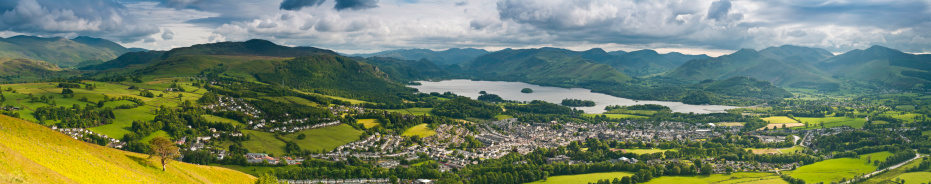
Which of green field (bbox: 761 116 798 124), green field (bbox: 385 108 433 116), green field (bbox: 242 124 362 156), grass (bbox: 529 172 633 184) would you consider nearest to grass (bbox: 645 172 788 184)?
grass (bbox: 529 172 633 184)

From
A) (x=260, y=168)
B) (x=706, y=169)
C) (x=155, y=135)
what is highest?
(x=155, y=135)

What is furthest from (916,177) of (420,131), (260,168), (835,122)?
(260,168)

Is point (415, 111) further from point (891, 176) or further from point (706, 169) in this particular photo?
point (891, 176)

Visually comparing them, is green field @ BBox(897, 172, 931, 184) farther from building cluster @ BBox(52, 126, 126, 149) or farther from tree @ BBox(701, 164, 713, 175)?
building cluster @ BBox(52, 126, 126, 149)

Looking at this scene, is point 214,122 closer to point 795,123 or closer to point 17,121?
point 17,121

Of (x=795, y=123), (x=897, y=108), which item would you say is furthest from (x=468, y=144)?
(x=897, y=108)
